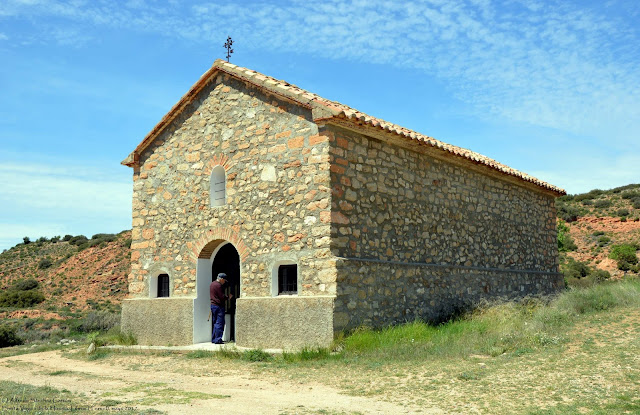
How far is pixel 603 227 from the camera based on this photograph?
39094mm

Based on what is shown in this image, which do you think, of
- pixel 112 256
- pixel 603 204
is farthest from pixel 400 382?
pixel 603 204

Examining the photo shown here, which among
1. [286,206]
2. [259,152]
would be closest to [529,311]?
[286,206]

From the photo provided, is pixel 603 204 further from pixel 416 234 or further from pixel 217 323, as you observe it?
pixel 217 323

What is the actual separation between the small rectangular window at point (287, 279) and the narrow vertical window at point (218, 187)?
231 cm

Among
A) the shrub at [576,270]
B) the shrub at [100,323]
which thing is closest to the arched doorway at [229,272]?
the shrub at [100,323]

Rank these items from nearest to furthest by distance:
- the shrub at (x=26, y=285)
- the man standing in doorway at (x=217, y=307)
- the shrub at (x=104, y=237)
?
the man standing in doorway at (x=217, y=307) → the shrub at (x=26, y=285) → the shrub at (x=104, y=237)

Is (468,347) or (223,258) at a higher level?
(223,258)

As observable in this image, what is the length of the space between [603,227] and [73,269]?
118 ft

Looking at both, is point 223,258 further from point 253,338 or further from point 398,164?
point 398,164

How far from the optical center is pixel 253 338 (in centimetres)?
1121

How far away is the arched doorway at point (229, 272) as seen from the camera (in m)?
13.1

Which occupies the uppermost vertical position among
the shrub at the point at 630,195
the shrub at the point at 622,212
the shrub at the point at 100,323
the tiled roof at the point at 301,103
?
the shrub at the point at 630,195

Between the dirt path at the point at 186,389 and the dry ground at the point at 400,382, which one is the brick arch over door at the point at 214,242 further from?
the dirt path at the point at 186,389

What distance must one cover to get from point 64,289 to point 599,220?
35.8m
